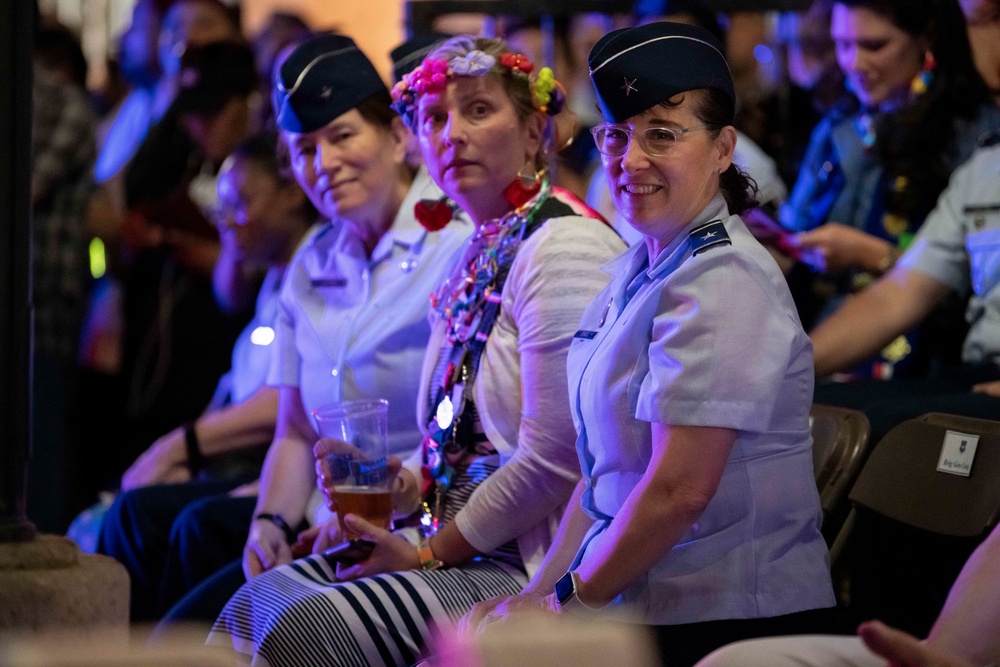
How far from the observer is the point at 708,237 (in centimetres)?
218

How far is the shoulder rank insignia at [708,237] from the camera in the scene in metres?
2.16

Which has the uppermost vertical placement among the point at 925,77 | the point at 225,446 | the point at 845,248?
the point at 925,77

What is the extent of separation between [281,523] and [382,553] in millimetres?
722

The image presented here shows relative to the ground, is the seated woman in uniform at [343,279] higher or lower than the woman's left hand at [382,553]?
higher

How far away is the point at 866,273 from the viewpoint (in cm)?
389

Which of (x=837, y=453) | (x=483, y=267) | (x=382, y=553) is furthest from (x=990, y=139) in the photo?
(x=382, y=553)

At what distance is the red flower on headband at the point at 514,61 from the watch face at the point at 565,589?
1.17 m

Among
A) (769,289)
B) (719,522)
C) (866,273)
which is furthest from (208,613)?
(866,273)

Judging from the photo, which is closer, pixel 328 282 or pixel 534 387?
pixel 534 387

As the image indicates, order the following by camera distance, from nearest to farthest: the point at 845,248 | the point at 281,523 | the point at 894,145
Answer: the point at 281,523, the point at 845,248, the point at 894,145

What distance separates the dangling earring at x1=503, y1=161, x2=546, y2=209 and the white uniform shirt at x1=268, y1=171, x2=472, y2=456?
0.95 feet

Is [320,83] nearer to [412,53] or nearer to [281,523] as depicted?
[412,53]

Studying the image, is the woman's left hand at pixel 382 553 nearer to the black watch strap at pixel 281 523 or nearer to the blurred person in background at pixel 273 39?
the black watch strap at pixel 281 523

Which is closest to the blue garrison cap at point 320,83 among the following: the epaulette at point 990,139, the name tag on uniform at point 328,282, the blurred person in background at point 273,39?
the name tag on uniform at point 328,282
